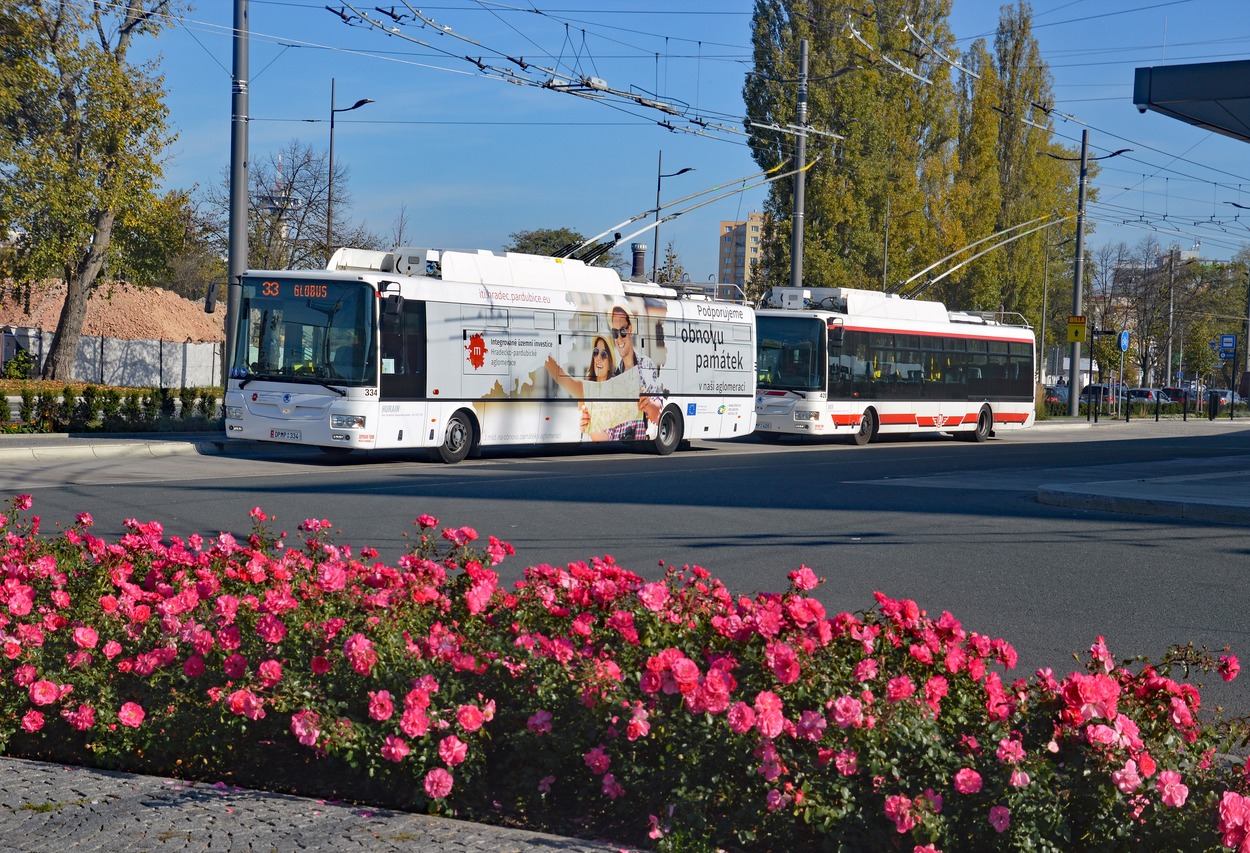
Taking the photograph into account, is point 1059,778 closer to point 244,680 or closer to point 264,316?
point 244,680

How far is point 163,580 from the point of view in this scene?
628cm

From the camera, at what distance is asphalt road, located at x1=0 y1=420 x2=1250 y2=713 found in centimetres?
935

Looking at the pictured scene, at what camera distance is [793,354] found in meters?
30.6

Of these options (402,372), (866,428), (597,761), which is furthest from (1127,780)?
(866,428)

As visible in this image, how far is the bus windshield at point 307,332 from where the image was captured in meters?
20.4

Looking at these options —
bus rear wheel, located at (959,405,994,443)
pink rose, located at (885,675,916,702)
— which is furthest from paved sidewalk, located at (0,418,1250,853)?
bus rear wheel, located at (959,405,994,443)

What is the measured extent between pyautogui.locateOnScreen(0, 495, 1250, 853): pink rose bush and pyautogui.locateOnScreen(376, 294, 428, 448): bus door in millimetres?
14925

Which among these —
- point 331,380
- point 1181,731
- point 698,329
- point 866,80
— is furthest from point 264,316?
point 866,80

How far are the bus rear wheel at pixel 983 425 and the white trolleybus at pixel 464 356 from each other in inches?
475

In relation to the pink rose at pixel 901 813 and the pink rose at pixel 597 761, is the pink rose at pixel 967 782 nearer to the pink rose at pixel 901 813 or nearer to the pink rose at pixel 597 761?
the pink rose at pixel 901 813

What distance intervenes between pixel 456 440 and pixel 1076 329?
31336 mm

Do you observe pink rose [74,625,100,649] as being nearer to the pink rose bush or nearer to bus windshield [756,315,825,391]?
the pink rose bush

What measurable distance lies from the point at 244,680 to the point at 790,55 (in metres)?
47.9

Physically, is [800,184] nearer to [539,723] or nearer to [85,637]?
[85,637]
